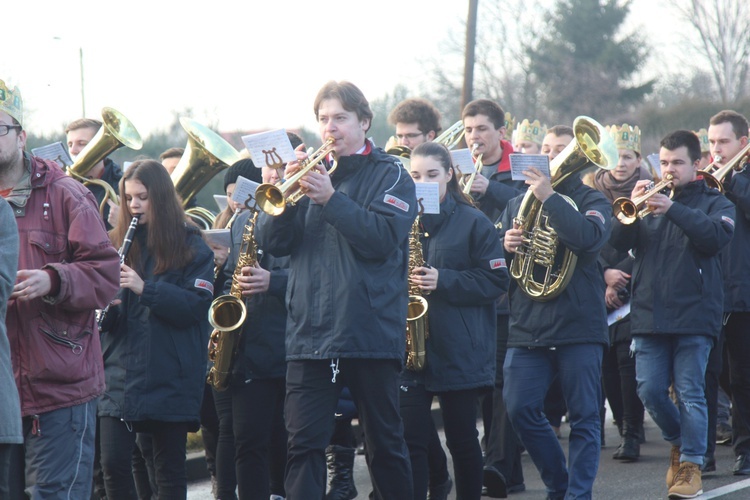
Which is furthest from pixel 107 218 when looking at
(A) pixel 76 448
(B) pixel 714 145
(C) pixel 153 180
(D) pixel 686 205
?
(B) pixel 714 145

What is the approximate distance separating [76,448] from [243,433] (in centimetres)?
177

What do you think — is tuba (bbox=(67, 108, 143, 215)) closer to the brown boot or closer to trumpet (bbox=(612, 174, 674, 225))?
trumpet (bbox=(612, 174, 674, 225))

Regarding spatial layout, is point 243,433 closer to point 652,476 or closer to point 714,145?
point 652,476

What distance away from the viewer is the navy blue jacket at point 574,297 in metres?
6.29

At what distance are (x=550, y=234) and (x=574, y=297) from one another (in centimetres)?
40

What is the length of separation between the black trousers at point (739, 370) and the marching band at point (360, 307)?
0.6 inches

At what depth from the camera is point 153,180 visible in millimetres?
5980

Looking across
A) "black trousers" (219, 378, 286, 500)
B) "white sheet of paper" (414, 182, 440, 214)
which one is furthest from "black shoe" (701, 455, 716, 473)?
"black trousers" (219, 378, 286, 500)

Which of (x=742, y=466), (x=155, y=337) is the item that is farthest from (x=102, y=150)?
(x=742, y=466)

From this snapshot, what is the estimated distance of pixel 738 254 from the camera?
7938 mm

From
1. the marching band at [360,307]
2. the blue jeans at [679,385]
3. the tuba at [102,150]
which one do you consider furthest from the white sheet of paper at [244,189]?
the blue jeans at [679,385]

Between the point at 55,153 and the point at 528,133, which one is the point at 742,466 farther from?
the point at 55,153

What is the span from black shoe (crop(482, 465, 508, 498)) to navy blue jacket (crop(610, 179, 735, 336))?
49.7 inches

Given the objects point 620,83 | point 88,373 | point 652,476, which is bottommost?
point 652,476
